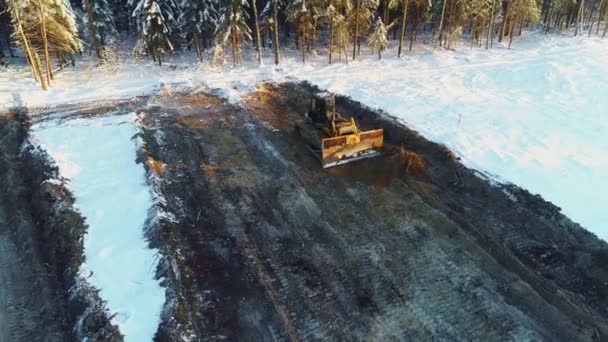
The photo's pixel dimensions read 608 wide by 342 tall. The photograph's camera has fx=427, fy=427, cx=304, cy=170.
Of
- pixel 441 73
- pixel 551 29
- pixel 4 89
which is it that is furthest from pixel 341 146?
pixel 551 29

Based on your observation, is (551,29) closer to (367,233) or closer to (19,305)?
(367,233)

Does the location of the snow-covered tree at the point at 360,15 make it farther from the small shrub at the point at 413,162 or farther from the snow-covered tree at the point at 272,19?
the small shrub at the point at 413,162

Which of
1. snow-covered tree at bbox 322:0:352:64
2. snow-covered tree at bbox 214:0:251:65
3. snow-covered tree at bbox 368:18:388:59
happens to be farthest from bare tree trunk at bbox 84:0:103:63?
snow-covered tree at bbox 368:18:388:59

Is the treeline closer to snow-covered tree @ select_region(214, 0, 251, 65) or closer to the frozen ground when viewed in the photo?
snow-covered tree @ select_region(214, 0, 251, 65)

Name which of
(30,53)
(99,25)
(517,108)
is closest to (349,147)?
(517,108)

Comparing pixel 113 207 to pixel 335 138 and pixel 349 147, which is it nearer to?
pixel 335 138

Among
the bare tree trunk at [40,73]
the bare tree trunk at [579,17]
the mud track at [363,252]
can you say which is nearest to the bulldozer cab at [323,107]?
the mud track at [363,252]
